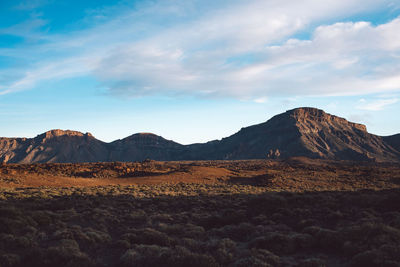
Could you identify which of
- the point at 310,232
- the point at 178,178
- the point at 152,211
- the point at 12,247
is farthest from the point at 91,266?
the point at 178,178

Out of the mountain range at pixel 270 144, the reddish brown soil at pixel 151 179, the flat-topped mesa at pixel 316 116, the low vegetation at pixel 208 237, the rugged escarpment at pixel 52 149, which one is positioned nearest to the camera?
the low vegetation at pixel 208 237

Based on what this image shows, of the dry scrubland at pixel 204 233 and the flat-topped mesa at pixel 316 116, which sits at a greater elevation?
the flat-topped mesa at pixel 316 116

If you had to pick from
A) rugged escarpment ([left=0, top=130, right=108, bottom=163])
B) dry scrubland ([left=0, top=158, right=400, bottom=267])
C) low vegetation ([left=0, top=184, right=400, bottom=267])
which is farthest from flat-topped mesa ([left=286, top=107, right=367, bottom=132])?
low vegetation ([left=0, top=184, right=400, bottom=267])

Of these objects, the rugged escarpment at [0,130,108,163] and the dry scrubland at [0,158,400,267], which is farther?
the rugged escarpment at [0,130,108,163]

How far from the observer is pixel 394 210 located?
1465cm

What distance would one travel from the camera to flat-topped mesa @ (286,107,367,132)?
17962 cm

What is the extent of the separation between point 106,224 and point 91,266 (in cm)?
632

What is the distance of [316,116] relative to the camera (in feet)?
597

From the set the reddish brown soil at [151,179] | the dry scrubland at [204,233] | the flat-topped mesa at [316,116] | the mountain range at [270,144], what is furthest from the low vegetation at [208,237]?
the flat-topped mesa at [316,116]

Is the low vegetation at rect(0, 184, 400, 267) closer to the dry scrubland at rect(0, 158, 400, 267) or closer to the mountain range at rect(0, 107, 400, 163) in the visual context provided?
the dry scrubland at rect(0, 158, 400, 267)

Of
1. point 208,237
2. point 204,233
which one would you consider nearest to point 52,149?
point 204,233

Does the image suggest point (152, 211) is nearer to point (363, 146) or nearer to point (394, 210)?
point (394, 210)

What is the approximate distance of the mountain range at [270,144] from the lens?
14650cm

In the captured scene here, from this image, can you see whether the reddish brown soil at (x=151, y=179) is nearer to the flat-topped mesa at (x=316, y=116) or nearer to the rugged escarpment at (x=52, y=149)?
the flat-topped mesa at (x=316, y=116)
